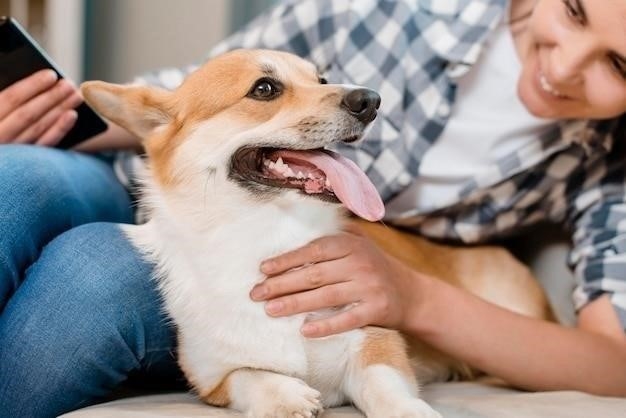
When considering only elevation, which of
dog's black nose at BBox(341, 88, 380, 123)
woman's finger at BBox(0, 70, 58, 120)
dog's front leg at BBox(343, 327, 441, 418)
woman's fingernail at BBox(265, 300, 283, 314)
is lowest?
dog's front leg at BBox(343, 327, 441, 418)

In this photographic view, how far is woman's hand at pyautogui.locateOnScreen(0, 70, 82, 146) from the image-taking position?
145 cm

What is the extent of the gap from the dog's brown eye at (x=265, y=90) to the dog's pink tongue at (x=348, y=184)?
0.11 meters

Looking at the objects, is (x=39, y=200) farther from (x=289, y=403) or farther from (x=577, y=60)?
(x=577, y=60)

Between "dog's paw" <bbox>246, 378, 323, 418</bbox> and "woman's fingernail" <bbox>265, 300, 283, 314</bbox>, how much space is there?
0.35ft

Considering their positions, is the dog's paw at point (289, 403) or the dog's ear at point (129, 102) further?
the dog's ear at point (129, 102)

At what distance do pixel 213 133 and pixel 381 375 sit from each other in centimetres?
42

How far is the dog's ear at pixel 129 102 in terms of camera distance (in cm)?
125

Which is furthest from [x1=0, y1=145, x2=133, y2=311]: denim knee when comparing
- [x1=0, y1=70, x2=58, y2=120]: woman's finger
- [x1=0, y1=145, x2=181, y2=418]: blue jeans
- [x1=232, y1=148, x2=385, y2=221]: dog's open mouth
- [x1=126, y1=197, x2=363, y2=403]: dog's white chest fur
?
[x1=232, y1=148, x2=385, y2=221]: dog's open mouth

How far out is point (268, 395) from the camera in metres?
1.03

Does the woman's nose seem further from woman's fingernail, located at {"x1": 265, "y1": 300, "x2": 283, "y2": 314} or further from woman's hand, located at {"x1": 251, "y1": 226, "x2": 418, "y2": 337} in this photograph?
woman's fingernail, located at {"x1": 265, "y1": 300, "x2": 283, "y2": 314}

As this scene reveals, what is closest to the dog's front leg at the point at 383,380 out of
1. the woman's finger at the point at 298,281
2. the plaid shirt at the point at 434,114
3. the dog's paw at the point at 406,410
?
the dog's paw at the point at 406,410

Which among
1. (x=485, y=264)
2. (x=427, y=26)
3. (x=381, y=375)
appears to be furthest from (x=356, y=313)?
(x=427, y=26)

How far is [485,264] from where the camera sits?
162 centimetres

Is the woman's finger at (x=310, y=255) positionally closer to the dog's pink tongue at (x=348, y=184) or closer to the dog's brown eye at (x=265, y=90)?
the dog's pink tongue at (x=348, y=184)
